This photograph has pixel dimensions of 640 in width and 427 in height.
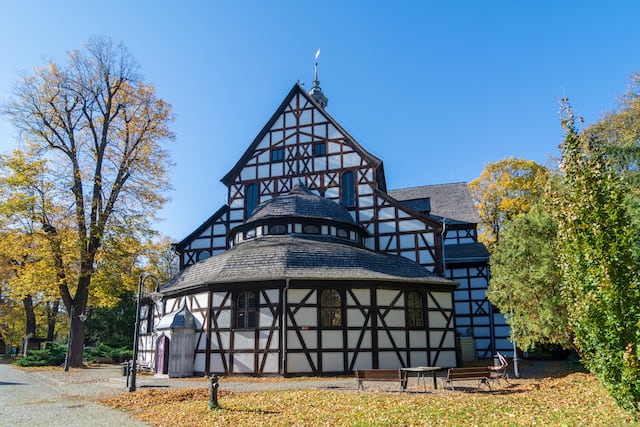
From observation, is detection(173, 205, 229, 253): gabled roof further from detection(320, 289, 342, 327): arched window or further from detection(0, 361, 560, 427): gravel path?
detection(320, 289, 342, 327): arched window

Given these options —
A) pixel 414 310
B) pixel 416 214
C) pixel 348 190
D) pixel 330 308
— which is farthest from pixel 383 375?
pixel 348 190

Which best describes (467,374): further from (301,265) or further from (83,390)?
(83,390)

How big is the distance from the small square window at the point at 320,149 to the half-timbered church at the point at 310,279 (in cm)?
6

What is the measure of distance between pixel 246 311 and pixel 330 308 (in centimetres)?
359

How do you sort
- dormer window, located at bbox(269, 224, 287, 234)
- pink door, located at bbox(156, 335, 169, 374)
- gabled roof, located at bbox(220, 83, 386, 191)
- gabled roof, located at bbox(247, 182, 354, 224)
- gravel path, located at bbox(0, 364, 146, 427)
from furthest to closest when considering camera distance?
gabled roof, located at bbox(220, 83, 386, 191), gabled roof, located at bbox(247, 182, 354, 224), dormer window, located at bbox(269, 224, 287, 234), pink door, located at bbox(156, 335, 169, 374), gravel path, located at bbox(0, 364, 146, 427)

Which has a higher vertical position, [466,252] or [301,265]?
[466,252]

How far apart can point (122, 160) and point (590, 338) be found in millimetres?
25827

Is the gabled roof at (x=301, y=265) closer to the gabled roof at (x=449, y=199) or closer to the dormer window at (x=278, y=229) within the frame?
the dormer window at (x=278, y=229)

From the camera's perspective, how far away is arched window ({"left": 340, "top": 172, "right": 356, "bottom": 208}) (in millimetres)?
27031

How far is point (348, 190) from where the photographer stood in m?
27.2

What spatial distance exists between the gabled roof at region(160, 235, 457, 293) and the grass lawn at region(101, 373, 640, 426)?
5893 mm

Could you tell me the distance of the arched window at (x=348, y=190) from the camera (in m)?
27.0

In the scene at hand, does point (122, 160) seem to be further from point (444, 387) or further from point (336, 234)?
point (444, 387)

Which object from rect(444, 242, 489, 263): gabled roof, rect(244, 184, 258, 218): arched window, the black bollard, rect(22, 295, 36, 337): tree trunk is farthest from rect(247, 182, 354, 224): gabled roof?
rect(22, 295, 36, 337): tree trunk
